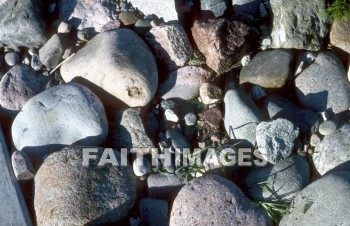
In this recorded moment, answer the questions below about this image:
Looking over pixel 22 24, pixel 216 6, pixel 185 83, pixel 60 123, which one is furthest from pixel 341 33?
pixel 22 24

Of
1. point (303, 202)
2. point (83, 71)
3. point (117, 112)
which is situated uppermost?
point (83, 71)

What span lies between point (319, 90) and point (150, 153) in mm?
1456

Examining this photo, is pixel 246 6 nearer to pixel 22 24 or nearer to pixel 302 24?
pixel 302 24

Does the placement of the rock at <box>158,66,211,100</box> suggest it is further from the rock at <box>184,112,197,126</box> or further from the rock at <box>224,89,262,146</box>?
the rock at <box>224,89,262,146</box>

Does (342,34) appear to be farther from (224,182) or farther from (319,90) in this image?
(224,182)

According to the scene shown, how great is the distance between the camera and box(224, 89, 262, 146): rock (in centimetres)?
366

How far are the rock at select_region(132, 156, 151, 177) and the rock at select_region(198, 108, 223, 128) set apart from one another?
611 mm

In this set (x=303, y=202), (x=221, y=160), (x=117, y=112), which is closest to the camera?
(x=303, y=202)

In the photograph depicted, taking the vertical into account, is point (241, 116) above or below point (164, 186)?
above

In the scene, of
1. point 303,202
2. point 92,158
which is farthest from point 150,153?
point 303,202

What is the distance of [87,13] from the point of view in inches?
169

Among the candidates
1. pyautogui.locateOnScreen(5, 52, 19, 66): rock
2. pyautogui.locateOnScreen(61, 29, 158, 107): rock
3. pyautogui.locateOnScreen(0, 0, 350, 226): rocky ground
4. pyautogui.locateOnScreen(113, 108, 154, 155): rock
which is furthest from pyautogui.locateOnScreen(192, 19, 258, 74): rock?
pyautogui.locateOnScreen(5, 52, 19, 66): rock

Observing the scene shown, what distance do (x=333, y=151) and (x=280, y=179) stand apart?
0.46 meters

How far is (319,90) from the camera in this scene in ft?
12.5
